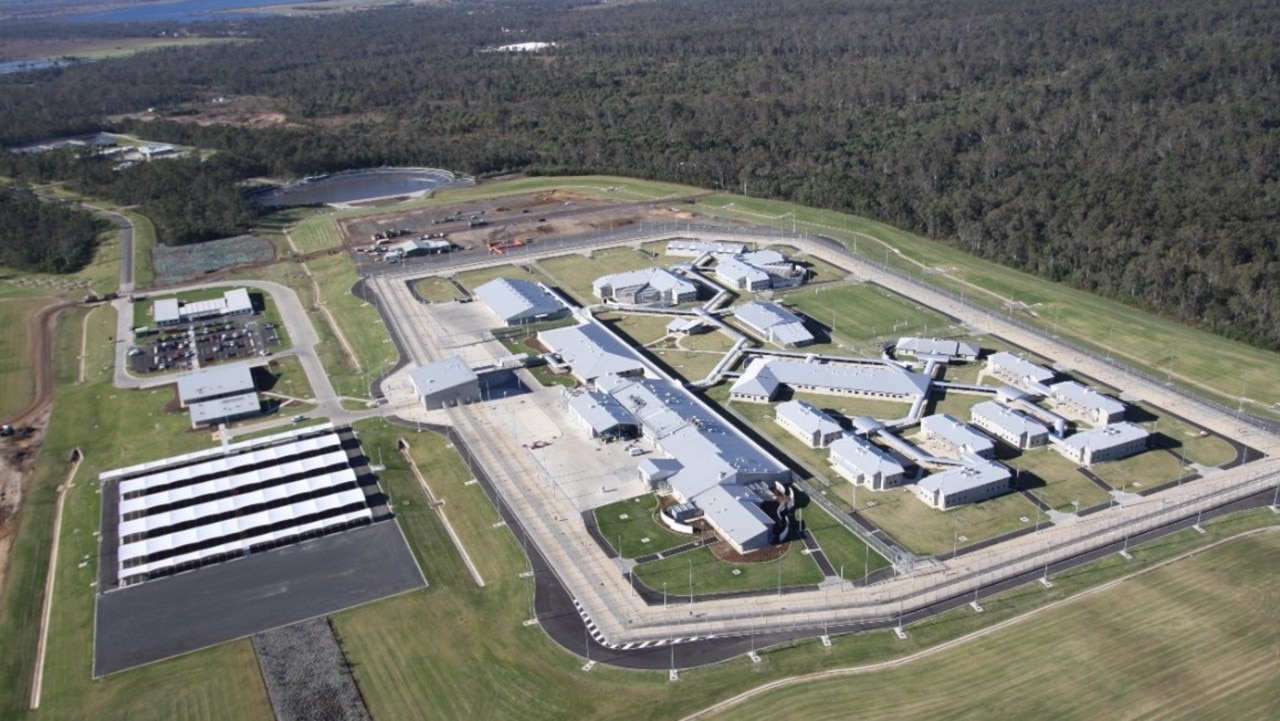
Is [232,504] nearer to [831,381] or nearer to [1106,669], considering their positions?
[831,381]

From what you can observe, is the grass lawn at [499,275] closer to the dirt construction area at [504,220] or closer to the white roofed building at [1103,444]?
the dirt construction area at [504,220]

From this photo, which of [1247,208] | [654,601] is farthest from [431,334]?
[1247,208]

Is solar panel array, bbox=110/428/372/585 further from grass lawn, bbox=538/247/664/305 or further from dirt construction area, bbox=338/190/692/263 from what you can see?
dirt construction area, bbox=338/190/692/263

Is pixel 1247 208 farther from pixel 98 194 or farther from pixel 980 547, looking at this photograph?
pixel 98 194

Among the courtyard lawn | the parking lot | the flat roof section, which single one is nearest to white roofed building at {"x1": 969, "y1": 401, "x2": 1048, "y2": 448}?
the courtyard lawn

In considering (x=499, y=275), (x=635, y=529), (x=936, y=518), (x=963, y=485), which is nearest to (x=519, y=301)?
(x=499, y=275)
